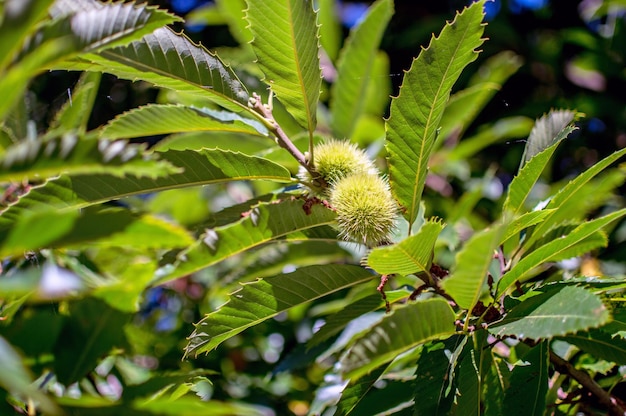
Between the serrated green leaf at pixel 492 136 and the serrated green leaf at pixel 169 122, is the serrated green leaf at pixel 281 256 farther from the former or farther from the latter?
the serrated green leaf at pixel 492 136

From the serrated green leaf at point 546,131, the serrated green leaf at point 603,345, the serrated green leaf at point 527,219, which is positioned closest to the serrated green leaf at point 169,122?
the serrated green leaf at point 527,219

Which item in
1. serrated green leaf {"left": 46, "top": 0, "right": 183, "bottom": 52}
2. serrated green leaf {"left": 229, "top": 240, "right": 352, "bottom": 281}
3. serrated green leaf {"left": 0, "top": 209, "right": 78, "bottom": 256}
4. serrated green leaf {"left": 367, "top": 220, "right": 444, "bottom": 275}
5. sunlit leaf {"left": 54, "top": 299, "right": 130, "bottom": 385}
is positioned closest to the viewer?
serrated green leaf {"left": 0, "top": 209, "right": 78, "bottom": 256}

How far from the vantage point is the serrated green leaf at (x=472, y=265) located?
0.74 meters

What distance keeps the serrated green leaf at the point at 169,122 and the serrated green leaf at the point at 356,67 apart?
0.77 m

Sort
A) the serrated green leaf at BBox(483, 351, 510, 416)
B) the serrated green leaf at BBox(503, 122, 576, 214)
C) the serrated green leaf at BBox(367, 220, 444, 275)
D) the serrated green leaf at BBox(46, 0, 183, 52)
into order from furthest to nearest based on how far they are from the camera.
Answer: the serrated green leaf at BBox(503, 122, 576, 214), the serrated green leaf at BBox(483, 351, 510, 416), the serrated green leaf at BBox(367, 220, 444, 275), the serrated green leaf at BBox(46, 0, 183, 52)

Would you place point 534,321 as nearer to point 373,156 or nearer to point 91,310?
point 91,310

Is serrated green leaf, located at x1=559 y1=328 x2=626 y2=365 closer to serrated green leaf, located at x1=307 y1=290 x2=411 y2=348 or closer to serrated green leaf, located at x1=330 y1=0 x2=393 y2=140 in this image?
serrated green leaf, located at x1=307 y1=290 x2=411 y2=348

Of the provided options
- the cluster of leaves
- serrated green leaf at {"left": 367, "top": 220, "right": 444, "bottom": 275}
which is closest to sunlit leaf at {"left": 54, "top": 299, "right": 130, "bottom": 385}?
the cluster of leaves

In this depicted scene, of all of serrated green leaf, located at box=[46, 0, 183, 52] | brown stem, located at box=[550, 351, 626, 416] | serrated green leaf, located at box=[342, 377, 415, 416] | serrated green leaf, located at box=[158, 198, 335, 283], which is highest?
serrated green leaf, located at box=[46, 0, 183, 52]

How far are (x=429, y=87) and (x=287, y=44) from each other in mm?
273

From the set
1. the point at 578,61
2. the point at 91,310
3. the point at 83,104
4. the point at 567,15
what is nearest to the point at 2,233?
the point at 91,310

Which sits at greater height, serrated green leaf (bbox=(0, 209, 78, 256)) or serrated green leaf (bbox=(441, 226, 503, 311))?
serrated green leaf (bbox=(0, 209, 78, 256))

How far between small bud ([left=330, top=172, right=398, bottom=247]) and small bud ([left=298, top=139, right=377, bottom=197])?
3 centimetres

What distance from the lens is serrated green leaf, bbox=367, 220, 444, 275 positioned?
0.90 meters
